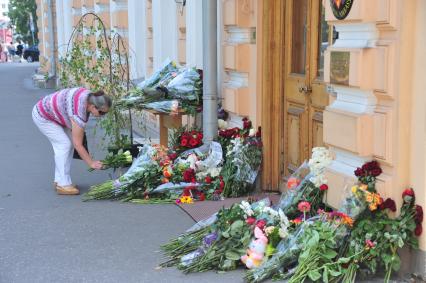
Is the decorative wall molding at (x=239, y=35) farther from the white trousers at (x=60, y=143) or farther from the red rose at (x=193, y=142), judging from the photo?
the white trousers at (x=60, y=143)

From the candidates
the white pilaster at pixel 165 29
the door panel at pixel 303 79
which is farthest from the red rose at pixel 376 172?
the white pilaster at pixel 165 29

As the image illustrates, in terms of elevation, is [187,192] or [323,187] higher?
[323,187]

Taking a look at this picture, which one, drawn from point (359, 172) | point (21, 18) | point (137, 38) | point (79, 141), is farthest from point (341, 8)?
point (21, 18)

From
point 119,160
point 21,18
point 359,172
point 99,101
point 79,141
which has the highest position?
point 21,18

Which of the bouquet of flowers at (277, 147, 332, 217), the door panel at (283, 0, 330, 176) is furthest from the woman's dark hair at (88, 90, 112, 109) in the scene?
the bouquet of flowers at (277, 147, 332, 217)

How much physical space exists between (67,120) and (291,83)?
219 cm

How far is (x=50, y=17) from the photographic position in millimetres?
20094

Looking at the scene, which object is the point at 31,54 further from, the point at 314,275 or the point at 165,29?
the point at 314,275

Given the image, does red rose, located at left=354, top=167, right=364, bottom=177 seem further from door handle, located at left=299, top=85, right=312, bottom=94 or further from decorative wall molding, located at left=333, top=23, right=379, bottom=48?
door handle, located at left=299, top=85, right=312, bottom=94

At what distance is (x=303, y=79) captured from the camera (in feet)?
18.9

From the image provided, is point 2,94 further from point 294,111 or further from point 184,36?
point 294,111

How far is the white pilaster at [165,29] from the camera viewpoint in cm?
916

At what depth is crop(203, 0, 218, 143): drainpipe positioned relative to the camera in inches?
265

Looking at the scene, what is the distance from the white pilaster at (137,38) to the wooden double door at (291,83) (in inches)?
197
